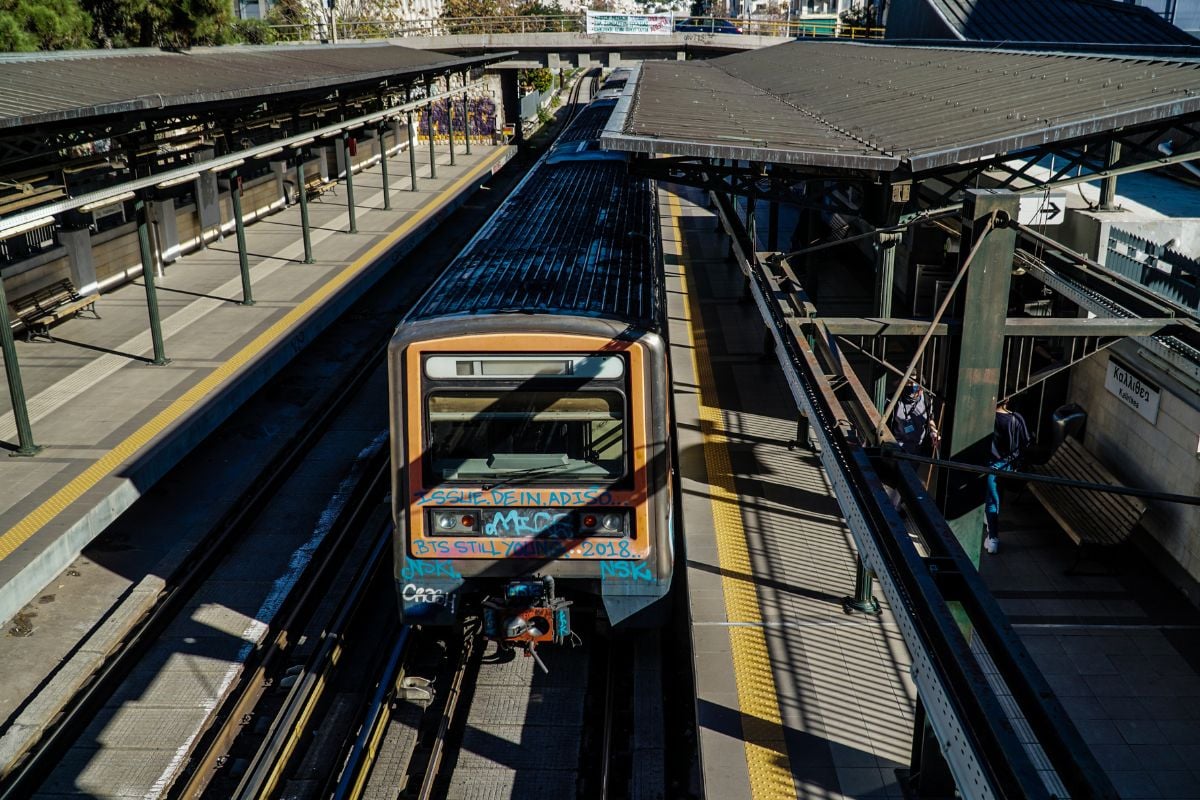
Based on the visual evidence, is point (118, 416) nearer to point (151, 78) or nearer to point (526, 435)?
point (151, 78)

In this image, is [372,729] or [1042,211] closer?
[372,729]

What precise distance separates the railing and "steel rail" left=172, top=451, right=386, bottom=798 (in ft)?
105

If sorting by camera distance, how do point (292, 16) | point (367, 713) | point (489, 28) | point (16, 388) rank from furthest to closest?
point (489, 28) < point (292, 16) < point (16, 388) < point (367, 713)

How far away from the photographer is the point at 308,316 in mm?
15938

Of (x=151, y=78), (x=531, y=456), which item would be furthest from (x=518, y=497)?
(x=151, y=78)

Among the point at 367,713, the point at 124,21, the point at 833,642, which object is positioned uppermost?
the point at 124,21

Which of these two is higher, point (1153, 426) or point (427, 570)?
point (1153, 426)

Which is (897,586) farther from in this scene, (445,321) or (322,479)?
(322,479)

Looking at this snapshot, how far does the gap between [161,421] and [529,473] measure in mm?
6289

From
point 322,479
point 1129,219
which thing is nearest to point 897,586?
point 1129,219

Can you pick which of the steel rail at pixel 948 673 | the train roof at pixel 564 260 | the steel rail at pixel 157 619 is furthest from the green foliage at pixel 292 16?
the steel rail at pixel 948 673

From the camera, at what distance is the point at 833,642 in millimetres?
7535

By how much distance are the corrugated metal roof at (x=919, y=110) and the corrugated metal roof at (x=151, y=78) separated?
16.9 feet

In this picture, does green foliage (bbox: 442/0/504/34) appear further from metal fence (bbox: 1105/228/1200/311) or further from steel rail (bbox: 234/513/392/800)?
steel rail (bbox: 234/513/392/800)
